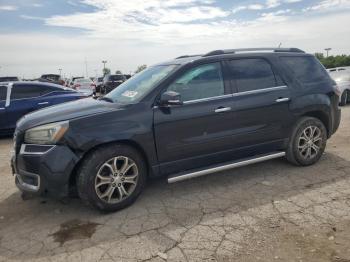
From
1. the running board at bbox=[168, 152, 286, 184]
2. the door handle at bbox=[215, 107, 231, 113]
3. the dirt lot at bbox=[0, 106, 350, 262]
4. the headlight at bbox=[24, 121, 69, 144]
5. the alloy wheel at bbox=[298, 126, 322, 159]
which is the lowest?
the dirt lot at bbox=[0, 106, 350, 262]

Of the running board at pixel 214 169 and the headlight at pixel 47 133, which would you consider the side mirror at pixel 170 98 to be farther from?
the headlight at pixel 47 133

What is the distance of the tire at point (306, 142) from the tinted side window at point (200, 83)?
1.44m

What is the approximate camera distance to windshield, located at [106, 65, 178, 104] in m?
4.62

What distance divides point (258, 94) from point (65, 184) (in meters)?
2.80

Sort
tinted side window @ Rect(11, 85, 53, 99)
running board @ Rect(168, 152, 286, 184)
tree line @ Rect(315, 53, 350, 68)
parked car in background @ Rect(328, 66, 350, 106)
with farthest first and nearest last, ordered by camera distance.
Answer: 1. tree line @ Rect(315, 53, 350, 68)
2. parked car in background @ Rect(328, 66, 350, 106)
3. tinted side window @ Rect(11, 85, 53, 99)
4. running board @ Rect(168, 152, 286, 184)

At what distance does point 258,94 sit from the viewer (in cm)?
510

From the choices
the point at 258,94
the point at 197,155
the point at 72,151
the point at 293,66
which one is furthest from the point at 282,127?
the point at 72,151

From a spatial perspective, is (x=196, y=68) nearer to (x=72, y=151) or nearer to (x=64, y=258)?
(x=72, y=151)

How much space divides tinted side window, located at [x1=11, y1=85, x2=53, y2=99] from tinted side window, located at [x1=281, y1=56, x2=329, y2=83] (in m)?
6.36

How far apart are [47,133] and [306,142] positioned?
3701 mm

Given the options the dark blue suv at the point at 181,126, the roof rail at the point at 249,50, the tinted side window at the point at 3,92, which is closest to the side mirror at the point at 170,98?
the dark blue suv at the point at 181,126

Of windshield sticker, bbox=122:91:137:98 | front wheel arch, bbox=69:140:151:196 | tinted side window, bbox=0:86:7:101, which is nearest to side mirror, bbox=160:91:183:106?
windshield sticker, bbox=122:91:137:98

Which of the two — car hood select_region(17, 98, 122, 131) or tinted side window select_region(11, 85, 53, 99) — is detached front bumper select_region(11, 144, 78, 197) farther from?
tinted side window select_region(11, 85, 53, 99)

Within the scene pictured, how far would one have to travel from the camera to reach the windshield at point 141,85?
4.62 m
